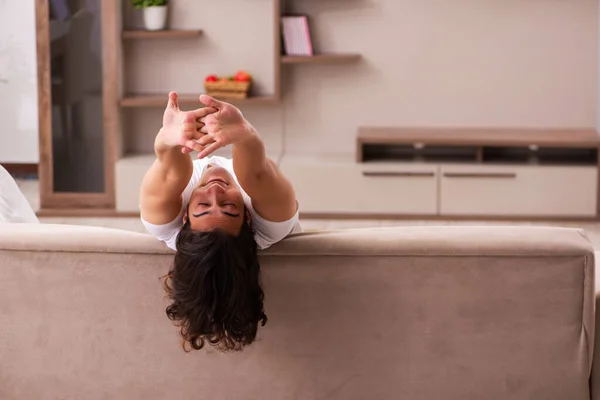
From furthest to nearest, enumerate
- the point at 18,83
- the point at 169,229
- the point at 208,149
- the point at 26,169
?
the point at 26,169
the point at 18,83
the point at 169,229
the point at 208,149

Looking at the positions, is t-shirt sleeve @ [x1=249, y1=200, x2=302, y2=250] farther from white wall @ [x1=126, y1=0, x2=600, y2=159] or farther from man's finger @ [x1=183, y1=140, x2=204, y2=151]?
white wall @ [x1=126, y1=0, x2=600, y2=159]

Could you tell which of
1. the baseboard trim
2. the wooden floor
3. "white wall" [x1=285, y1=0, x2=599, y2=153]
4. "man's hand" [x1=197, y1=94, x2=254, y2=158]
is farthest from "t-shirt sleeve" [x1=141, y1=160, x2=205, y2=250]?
the baseboard trim

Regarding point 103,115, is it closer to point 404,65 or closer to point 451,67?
point 404,65

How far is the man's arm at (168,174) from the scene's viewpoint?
94.2 inches

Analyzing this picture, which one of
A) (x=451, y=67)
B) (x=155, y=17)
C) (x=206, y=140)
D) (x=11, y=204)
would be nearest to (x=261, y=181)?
(x=206, y=140)

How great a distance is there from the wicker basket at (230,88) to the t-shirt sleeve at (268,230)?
11.4 feet

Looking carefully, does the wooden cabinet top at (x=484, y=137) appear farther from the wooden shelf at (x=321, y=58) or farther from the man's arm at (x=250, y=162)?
the man's arm at (x=250, y=162)

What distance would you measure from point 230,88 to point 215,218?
3.60m

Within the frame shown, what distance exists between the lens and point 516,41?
6.02 m

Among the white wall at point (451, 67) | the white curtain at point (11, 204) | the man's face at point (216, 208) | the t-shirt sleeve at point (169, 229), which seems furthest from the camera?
the white wall at point (451, 67)

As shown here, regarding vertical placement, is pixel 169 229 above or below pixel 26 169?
above

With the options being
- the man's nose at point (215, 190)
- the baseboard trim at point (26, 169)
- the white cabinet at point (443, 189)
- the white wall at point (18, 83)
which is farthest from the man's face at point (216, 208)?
the baseboard trim at point (26, 169)

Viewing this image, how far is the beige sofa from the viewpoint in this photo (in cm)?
249

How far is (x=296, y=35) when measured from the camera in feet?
19.5
